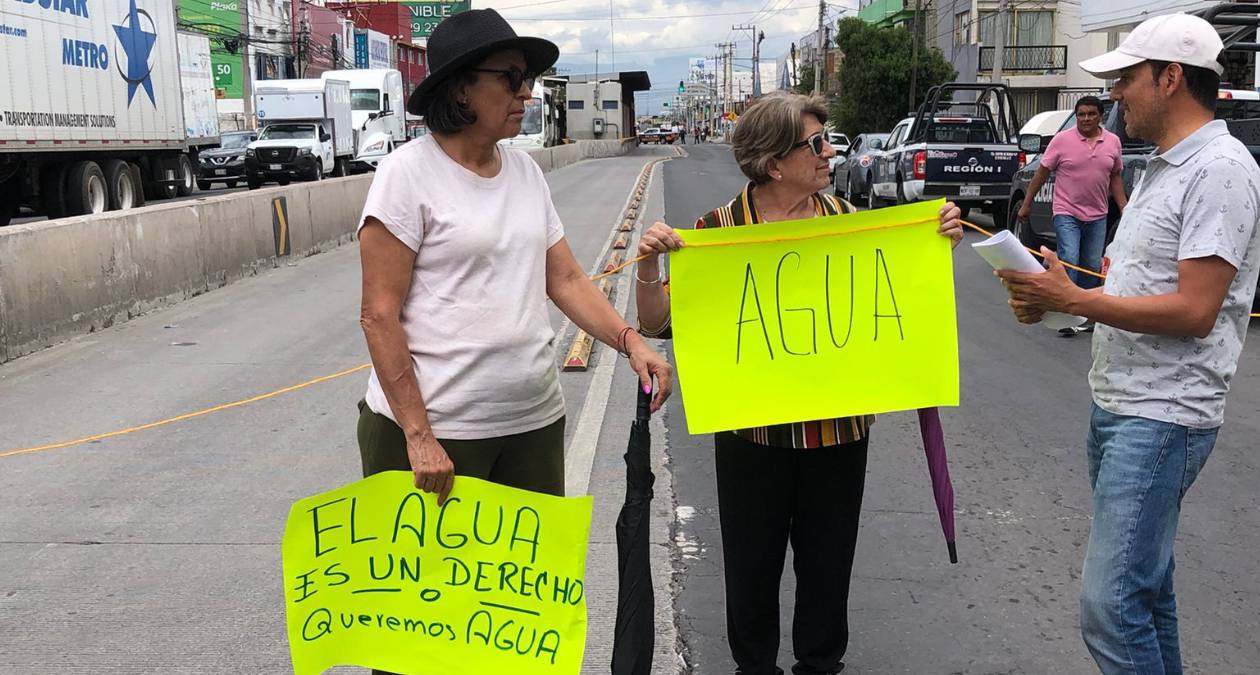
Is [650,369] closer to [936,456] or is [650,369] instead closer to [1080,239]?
[936,456]

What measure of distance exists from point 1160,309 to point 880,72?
153 feet

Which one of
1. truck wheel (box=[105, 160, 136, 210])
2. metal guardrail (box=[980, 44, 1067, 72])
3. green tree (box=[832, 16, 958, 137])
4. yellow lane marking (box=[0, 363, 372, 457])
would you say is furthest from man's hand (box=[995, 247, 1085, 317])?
metal guardrail (box=[980, 44, 1067, 72])

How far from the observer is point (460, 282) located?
111 inches

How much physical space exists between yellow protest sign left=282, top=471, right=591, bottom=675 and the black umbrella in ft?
0.42

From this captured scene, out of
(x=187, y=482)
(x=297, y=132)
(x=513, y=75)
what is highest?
(x=297, y=132)

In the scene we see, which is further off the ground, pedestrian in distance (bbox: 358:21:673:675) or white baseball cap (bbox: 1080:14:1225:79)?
white baseball cap (bbox: 1080:14:1225:79)

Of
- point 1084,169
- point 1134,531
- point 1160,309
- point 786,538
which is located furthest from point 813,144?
point 1084,169

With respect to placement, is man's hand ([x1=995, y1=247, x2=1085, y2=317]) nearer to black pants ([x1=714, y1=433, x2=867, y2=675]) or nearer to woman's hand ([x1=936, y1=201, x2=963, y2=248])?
woman's hand ([x1=936, y1=201, x2=963, y2=248])

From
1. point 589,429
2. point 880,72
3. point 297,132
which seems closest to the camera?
point 589,429

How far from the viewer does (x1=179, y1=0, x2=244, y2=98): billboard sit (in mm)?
52469

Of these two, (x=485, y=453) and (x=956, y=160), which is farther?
(x=956, y=160)

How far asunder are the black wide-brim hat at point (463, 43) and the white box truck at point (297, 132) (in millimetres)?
31907

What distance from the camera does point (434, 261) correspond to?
2.80m

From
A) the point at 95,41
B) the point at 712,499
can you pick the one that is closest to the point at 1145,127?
the point at 712,499
